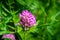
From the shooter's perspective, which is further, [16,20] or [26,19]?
[16,20]

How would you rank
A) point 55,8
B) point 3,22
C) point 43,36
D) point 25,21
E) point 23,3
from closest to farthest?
point 3,22 < point 25,21 < point 23,3 < point 43,36 < point 55,8

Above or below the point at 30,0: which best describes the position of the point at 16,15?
below

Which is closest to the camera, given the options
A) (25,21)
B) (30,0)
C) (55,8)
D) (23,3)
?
(25,21)

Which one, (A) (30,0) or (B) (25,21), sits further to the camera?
(A) (30,0)

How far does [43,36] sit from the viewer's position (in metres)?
2.29

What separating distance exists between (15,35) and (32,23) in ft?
0.56

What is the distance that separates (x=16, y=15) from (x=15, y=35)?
0.58 feet

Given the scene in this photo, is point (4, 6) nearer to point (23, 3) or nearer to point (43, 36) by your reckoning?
point (23, 3)

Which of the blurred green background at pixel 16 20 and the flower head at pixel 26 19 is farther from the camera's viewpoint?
the flower head at pixel 26 19

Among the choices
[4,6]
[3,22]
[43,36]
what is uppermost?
[4,6]

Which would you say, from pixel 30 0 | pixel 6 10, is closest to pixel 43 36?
pixel 30 0

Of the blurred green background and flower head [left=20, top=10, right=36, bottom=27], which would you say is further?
flower head [left=20, top=10, right=36, bottom=27]

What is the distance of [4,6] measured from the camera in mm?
1784

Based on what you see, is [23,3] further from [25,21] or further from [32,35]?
[32,35]
